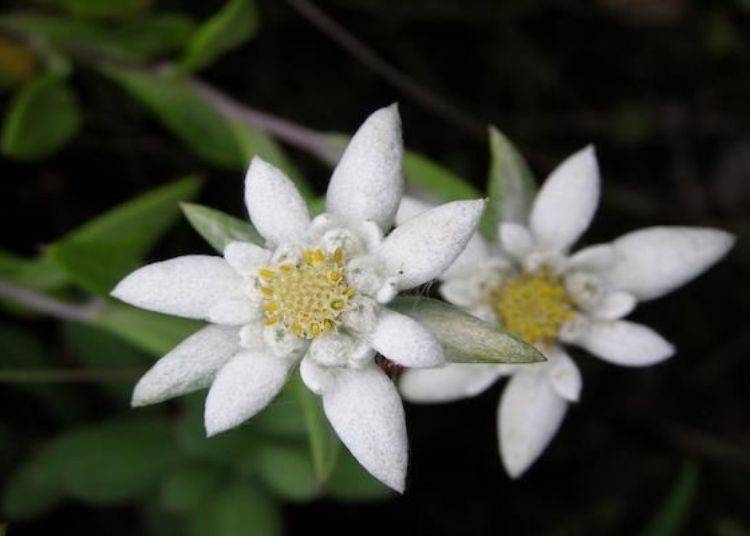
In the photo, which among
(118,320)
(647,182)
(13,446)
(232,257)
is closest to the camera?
(232,257)

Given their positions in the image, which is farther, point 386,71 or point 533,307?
point 386,71

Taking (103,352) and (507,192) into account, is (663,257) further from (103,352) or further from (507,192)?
(103,352)

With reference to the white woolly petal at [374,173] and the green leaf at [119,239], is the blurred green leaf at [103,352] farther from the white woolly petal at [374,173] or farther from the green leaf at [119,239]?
the white woolly petal at [374,173]

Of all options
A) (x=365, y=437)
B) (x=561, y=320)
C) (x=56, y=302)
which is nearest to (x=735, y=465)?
(x=561, y=320)

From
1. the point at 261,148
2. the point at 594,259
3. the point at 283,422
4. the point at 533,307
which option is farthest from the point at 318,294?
the point at 261,148

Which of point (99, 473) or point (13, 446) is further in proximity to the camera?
point (13, 446)

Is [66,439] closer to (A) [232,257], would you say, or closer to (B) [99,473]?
(B) [99,473]

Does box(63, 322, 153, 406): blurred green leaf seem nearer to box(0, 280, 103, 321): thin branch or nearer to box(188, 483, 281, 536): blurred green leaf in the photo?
box(0, 280, 103, 321): thin branch

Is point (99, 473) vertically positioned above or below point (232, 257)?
below
